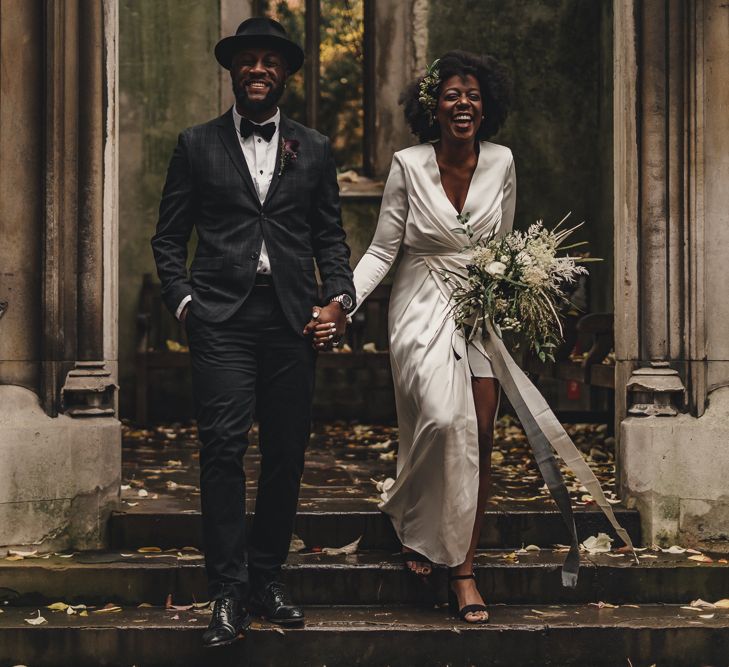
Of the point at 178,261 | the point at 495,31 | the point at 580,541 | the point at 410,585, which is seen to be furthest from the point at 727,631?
the point at 495,31

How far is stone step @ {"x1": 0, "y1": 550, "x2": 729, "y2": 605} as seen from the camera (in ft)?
15.6

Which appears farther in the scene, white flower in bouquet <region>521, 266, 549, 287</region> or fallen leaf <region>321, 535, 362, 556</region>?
fallen leaf <region>321, 535, 362, 556</region>

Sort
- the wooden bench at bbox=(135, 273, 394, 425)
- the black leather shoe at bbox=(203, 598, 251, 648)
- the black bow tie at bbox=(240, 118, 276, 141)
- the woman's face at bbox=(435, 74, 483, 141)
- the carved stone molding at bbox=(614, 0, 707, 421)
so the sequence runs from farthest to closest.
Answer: the wooden bench at bbox=(135, 273, 394, 425)
the carved stone molding at bbox=(614, 0, 707, 421)
the woman's face at bbox=(435, 74, 483, 141)
the black bow tie at bbox=(240, 118, 276, 141)
the black leather shoe at bbox=(203, 598, 251, 648)

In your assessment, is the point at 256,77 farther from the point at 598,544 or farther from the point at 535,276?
the point at 598,544

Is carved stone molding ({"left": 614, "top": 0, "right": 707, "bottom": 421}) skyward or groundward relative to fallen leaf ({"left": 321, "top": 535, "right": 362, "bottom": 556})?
skyward

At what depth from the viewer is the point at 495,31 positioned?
1027cm

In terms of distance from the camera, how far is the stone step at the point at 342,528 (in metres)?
5.14

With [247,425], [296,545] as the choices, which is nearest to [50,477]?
[296,545]

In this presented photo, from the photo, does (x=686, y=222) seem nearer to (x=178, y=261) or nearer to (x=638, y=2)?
(x=638, y=2)

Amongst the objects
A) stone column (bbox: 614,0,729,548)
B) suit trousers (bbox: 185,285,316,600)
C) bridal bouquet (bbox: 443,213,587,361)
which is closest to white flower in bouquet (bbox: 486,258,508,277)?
bridal bouquet (bbox: 443,213,587,361)

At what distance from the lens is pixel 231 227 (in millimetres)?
4223

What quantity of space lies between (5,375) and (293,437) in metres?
1.75

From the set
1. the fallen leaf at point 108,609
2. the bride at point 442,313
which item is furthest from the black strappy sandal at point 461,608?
the fallen leaf at point 108,609

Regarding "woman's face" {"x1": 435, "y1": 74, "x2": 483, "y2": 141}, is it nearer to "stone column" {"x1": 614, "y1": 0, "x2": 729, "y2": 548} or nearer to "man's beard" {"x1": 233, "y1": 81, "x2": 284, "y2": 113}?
"man's beard" {"x1": 233, "y1": 81, "x2": 284, "y2": 113}
